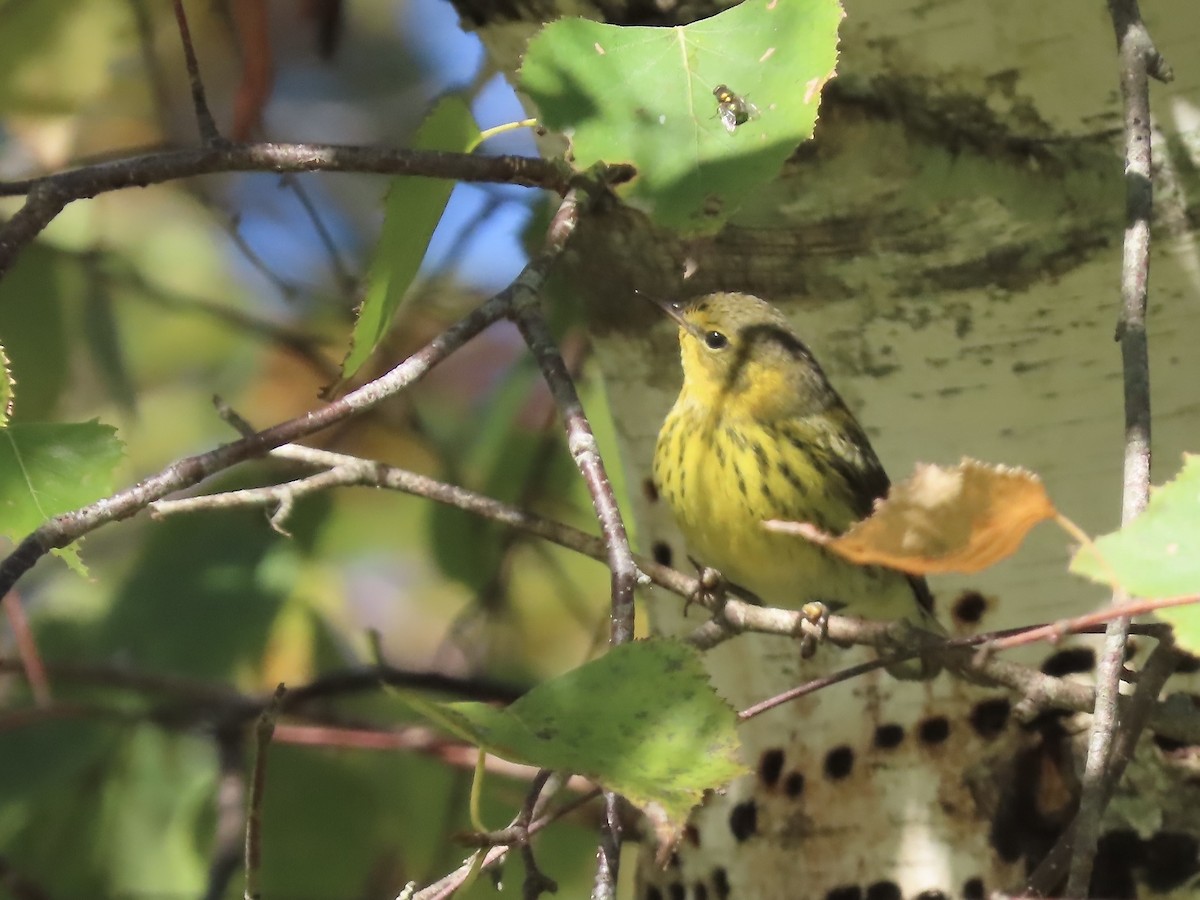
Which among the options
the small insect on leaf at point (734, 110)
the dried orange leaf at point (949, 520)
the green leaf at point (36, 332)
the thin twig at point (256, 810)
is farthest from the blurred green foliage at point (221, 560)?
the dried orange leaf at point (949, 520)

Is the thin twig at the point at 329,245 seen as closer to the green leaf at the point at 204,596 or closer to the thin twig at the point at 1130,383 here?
the green leaf at the point at 204,596

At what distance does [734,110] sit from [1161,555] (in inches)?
13.6

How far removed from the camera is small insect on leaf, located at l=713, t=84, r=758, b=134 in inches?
29.0

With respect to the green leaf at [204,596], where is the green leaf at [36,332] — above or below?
above

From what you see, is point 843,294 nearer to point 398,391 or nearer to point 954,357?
point 954,357

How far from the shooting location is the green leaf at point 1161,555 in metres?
0.50

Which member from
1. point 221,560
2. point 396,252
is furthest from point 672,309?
point 221,560

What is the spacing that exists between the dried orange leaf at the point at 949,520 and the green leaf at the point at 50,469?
0.39 m

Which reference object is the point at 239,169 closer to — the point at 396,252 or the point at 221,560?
the point at 396,252

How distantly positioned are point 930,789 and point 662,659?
23.7 inches

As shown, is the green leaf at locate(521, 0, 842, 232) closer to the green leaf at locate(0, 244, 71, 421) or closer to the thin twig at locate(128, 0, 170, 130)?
the green leaf at locate(0, 244, 71, 421)

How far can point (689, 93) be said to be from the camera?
76 cm

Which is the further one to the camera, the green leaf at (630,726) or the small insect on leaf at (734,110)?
the small insect on leaf at (734,110)

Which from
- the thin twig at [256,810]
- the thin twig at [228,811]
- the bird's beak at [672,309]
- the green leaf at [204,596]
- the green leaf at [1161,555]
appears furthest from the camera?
the green leaf at [204,596]
